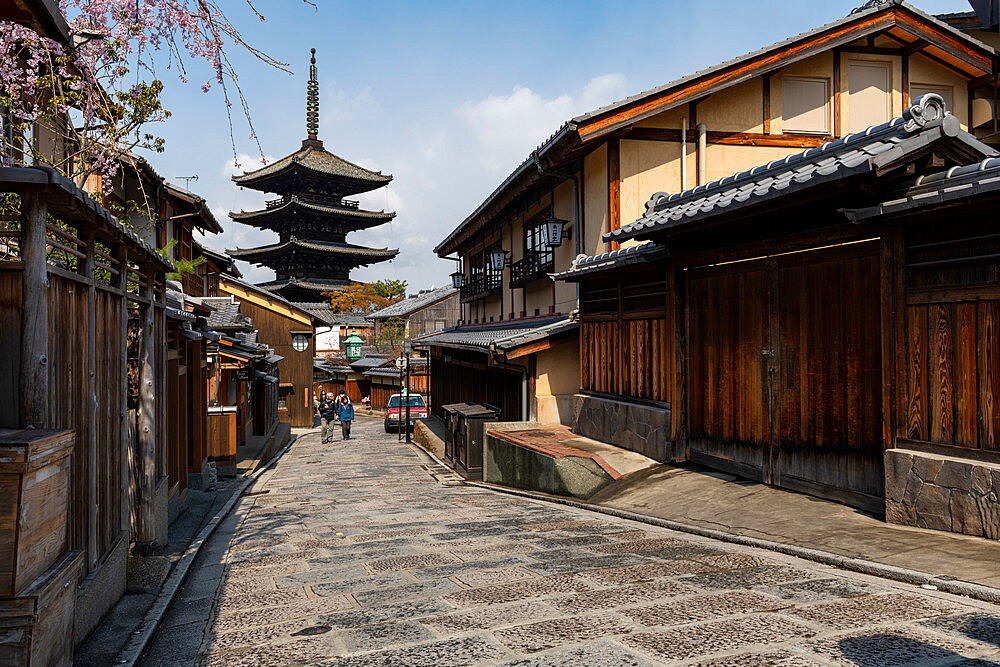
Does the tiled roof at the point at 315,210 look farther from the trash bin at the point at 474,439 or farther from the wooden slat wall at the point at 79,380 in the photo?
the wooden slat wall at the point at 79,380

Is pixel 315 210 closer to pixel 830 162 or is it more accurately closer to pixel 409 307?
pixel 409 307

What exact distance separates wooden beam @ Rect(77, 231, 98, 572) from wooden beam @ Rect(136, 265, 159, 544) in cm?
227

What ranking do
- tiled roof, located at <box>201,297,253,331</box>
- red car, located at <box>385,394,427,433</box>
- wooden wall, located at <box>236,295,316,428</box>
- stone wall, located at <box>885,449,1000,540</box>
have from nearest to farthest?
stone wall, located at <box>885,449,1000,540</box>, tiled roof, located at <box>201,297,253,331</box>, red car, located at <box>385,394,427,433</box>, wooden wall, located at <box>236,295,316,428</box>

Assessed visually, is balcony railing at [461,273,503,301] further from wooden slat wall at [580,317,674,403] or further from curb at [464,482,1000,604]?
curb at [464,482,1000,604]

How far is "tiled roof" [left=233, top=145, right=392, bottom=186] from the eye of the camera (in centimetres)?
5097

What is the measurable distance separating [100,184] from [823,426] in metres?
15.4

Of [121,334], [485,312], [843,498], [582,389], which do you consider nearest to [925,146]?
[843,498]

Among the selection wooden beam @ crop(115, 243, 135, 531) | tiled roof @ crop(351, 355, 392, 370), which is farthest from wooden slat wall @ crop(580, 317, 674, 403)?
tiled roof @ crop(351, 355, 392, 370)

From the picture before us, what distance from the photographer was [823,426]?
310 inches

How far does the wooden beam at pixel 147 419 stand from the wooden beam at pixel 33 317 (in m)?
3.71

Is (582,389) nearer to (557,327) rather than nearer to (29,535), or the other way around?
(557,327)

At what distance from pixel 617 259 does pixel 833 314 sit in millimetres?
4702

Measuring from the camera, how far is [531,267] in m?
19.0

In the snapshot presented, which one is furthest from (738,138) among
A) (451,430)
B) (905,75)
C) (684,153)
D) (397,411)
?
(397,411)
